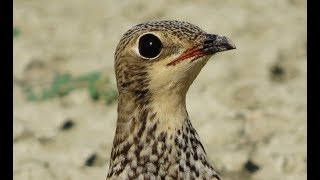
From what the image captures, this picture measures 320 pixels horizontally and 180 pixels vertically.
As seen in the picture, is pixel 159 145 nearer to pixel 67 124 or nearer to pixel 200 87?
pixel 67 124

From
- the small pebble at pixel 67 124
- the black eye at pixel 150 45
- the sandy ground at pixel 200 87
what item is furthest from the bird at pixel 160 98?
the small pebble at pixel 67 124

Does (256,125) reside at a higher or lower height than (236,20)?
lower

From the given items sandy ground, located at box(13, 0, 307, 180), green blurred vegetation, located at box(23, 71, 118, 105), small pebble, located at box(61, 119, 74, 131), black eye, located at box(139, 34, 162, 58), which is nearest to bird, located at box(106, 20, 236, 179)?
black eye, located at box(139, 34, 162, 58)

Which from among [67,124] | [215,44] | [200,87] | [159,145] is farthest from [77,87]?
[215,44]
